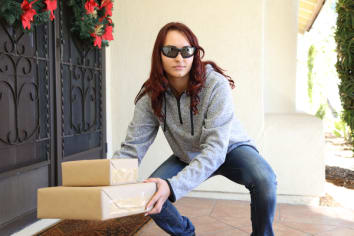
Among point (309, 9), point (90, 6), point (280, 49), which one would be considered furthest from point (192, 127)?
point (309, 9)

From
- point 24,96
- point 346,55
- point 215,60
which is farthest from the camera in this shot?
point 346,55

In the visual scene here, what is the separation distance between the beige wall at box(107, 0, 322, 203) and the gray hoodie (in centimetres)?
122

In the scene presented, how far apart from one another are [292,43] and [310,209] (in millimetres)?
1788

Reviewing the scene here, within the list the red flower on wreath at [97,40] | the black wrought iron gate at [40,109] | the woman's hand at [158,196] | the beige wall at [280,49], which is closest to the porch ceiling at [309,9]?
the beige wall at [280,49]

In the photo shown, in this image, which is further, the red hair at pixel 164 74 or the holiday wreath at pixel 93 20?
the holiday wreath at pixel 93 20

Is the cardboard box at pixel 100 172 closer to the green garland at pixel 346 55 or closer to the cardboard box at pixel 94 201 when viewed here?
the cardboard box at pixel 94 201

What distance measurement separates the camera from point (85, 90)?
10.0 ft

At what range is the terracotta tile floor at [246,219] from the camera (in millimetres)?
2436

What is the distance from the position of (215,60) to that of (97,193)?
7.10 feet

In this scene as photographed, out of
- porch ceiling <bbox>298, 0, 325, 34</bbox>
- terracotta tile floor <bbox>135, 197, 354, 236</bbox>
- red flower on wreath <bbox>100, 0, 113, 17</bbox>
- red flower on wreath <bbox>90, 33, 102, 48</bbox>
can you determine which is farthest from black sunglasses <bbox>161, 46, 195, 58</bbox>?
porch ceiling <bbox>298, 0, 325, 34</bbox>

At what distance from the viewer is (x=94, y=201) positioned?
1.26 meters

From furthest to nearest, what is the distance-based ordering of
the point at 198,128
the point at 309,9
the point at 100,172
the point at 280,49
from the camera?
1. the point at 309,9
2. the point at 280,49
3. the point at 198,128
4. the point at 100,172

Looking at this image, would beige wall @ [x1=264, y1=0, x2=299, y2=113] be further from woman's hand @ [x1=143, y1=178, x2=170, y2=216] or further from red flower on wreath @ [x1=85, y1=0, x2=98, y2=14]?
woman's hand @ [x1=143, y1=178, x2=170, y2=216]

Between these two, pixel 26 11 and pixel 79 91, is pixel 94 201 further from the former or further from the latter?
pixel 79 91
